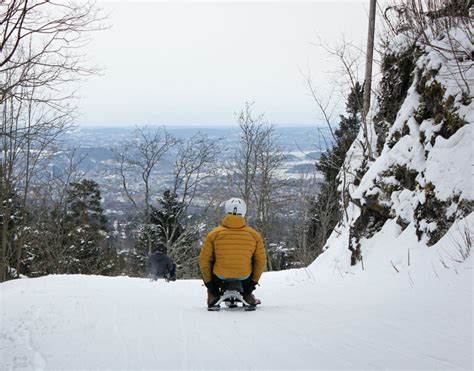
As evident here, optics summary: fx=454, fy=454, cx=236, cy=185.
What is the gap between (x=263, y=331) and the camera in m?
5.25

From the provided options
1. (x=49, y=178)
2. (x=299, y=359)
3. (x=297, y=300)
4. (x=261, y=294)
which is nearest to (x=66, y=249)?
(x=49, y=178)

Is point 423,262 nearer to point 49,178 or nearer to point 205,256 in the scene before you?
point 205,256

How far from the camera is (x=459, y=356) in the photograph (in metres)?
4.03

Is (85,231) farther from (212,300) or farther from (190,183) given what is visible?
(212,300)

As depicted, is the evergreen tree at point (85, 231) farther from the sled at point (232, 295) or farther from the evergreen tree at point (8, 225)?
the sled at point (232, 295)

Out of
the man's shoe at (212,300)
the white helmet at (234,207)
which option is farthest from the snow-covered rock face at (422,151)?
the man's shoe at (212,300)

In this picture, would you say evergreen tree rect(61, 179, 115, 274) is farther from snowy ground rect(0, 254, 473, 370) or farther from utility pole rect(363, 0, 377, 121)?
snowy ground rect(0, 254, 473, 370)

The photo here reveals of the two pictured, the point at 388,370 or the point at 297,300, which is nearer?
the point at 388,370

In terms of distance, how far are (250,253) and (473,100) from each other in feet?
16.2

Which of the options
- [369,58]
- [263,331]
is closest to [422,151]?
[263,331]

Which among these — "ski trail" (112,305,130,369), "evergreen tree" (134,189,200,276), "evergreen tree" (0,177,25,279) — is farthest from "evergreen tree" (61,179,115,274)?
"ski trail" (112,305,130,369)

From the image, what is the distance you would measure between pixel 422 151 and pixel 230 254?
483cm

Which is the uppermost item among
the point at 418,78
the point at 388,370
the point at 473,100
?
the point at 418,78

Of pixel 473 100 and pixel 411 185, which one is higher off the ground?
pixel 473 100
